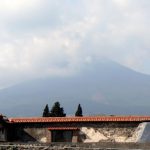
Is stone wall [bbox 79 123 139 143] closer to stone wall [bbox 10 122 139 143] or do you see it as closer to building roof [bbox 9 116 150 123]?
stone wall [bbox 10 122 139 143]

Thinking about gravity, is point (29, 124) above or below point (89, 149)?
above

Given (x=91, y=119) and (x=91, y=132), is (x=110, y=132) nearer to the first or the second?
(x=91, y=132)

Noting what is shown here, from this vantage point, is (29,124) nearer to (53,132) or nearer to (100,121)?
(53,132)

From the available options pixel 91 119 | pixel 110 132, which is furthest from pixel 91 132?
pixel 110 132

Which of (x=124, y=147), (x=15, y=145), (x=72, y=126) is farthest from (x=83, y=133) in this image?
(x=124, y=147)

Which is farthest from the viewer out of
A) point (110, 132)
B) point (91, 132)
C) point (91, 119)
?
point (91, 132)

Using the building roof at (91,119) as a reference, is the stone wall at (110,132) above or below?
below

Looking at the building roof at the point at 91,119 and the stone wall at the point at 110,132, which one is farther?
the stone wall at the point at 110,132

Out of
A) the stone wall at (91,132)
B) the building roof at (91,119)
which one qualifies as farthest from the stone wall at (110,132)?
the building roof at (91,119)


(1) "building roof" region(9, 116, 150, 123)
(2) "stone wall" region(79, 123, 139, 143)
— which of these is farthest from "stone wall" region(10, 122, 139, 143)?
(1) "building roof" region(9, 116, 150, 123)

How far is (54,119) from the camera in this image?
30703 millimetres

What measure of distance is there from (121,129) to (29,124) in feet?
19.6

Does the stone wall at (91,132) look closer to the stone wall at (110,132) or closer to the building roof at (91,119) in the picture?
the stone wall at (110,132)

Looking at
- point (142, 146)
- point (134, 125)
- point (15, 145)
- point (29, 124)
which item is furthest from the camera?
point (29, 124)
